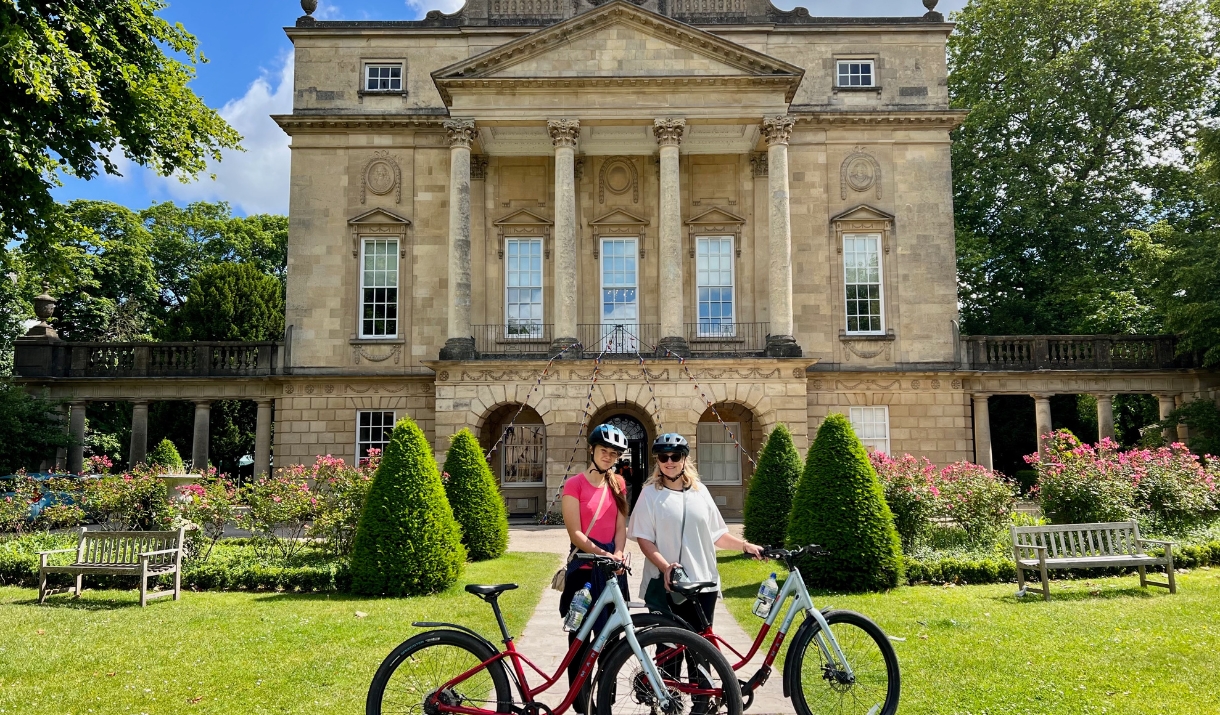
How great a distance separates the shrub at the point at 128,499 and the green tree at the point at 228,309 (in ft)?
64.9

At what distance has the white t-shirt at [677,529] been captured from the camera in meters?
6.14

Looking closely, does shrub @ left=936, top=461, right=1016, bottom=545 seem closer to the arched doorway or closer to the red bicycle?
the red bicycle

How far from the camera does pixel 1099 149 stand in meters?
→ 33.8

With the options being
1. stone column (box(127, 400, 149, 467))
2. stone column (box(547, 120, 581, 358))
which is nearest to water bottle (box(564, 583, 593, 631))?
stone column (box(547, 120, 581, 358))

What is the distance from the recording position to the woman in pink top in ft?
19.8

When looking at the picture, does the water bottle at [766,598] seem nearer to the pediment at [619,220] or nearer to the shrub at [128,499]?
the shrub at [128,499]

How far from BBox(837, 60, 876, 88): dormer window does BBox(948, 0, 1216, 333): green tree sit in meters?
8.32

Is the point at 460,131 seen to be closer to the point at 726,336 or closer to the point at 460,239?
the point at 460,239

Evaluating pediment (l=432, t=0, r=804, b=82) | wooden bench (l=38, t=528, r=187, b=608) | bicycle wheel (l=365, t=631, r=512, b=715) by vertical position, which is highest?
pediment (l=432, t=0, r=804, b=82)

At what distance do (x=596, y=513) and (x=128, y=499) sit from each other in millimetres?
14301

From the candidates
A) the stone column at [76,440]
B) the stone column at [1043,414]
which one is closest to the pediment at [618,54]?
the stone column at [1043,414]

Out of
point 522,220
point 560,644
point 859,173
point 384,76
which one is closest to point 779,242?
point 859,173

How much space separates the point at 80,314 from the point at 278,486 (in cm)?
2898

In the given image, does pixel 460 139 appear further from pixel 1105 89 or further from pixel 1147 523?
pixel 1105 89
